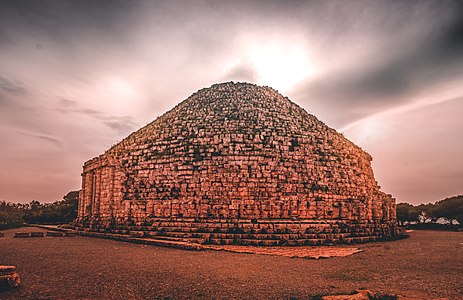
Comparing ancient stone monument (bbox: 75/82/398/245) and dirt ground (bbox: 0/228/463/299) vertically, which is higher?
ancient stone monument (bbox: 75/82/398/245)

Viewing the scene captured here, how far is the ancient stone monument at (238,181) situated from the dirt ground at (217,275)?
338 cm

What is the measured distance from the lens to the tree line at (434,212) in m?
29.2

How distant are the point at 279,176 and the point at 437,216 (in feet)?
87.6

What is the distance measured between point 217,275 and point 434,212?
33.0 meters

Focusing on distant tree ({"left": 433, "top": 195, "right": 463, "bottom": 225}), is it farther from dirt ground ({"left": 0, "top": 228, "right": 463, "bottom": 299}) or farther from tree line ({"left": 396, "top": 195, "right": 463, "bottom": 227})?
dirt ground ({"left": 0, "top": 228, "right": 463, "bottom": 299})

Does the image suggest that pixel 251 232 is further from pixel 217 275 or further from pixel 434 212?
pixel 434 212

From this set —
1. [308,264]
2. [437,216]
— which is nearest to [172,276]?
[308,264]

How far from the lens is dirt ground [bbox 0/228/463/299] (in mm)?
4855

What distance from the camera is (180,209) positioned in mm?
13000

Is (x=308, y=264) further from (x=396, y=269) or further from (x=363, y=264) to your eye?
(x=396, y=269)

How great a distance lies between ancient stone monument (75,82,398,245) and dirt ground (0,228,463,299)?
338 centimetres

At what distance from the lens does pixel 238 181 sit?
42.0 ft

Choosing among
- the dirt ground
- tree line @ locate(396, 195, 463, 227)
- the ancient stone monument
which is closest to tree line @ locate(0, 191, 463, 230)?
tree line @ locate(396, 195, 463, 227)

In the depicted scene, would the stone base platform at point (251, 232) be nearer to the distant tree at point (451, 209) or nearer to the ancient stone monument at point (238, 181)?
the ancient stone monument at point (238, 181)
